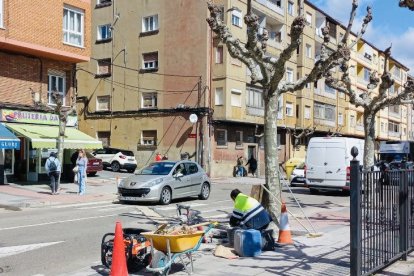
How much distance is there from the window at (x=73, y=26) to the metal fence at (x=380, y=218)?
71.3ft

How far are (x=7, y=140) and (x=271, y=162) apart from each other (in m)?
14.6

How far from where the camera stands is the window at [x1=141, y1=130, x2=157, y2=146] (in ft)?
121

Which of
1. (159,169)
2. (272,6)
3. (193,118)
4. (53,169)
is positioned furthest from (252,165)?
(159,169)

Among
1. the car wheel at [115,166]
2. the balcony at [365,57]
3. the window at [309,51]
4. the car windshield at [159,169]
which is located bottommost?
the car wheel at [115,166]

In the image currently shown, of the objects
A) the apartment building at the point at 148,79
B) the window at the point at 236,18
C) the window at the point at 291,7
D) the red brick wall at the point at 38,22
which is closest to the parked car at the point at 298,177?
the apartment building at the point at 148,79

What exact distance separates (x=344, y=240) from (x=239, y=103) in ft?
87.2

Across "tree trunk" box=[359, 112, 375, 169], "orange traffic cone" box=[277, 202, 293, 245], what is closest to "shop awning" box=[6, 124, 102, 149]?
"tree trunk" box=[359, 112, 375, 169]

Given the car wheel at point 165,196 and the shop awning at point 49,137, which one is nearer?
the car wheel at point 165,196

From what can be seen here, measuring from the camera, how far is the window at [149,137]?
36781 millimetres

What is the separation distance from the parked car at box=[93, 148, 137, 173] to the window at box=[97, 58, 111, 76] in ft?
24.8

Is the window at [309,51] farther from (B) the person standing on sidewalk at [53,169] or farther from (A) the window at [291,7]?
(B) the person standing on sidewalk at [53,169]

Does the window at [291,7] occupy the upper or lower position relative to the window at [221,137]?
upper

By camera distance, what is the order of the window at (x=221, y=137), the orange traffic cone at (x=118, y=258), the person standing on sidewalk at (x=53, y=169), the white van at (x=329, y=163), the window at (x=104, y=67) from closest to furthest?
the orange traffic cone at (x=118, y=258) → the person standing on sidewalk at (x=53, y=169) → the white van at (x=329, y=163) → the window at (x=221, y=137) → the window at (x=104, y=67)

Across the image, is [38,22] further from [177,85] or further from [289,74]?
[289,74]
